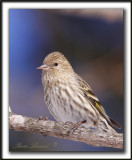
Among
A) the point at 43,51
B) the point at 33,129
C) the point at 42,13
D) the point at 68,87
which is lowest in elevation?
the point at 33,129

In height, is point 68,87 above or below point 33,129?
above

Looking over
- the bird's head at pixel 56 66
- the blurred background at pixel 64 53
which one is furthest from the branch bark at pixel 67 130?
the bird's head at pixel 56 66

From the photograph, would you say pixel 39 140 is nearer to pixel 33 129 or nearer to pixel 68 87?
pixel 33 129

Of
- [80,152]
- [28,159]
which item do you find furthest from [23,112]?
[80,152]

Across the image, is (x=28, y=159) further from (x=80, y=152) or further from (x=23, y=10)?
(x=23, y=10)

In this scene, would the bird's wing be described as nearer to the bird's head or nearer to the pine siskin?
the pine siskin

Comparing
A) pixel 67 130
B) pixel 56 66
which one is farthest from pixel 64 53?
pixel 67 130
